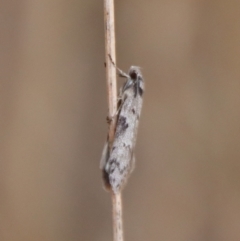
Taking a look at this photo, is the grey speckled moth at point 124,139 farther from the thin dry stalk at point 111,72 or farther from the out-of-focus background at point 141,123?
the out-of-focus background at point 141,123

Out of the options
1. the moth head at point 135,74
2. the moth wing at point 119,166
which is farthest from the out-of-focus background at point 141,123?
the moth wing at point 119,166

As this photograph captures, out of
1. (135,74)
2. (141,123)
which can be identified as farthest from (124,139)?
(141,123)

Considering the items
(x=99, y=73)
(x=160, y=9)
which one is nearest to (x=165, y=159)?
(x=99, y=73)

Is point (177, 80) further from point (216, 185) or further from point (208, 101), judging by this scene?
point (216, 185)

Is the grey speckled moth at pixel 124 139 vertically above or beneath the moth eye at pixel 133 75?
beneath

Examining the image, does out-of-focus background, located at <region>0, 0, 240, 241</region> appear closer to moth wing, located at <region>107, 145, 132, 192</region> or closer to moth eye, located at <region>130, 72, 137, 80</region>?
moth eye, located at <region>130, 72, 137, 80</region>

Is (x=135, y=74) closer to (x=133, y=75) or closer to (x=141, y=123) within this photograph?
(x=133, y=75)

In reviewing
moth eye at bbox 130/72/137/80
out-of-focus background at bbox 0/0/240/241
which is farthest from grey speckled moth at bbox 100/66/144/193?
out-of-focus background at bbox 0/0/240/241
